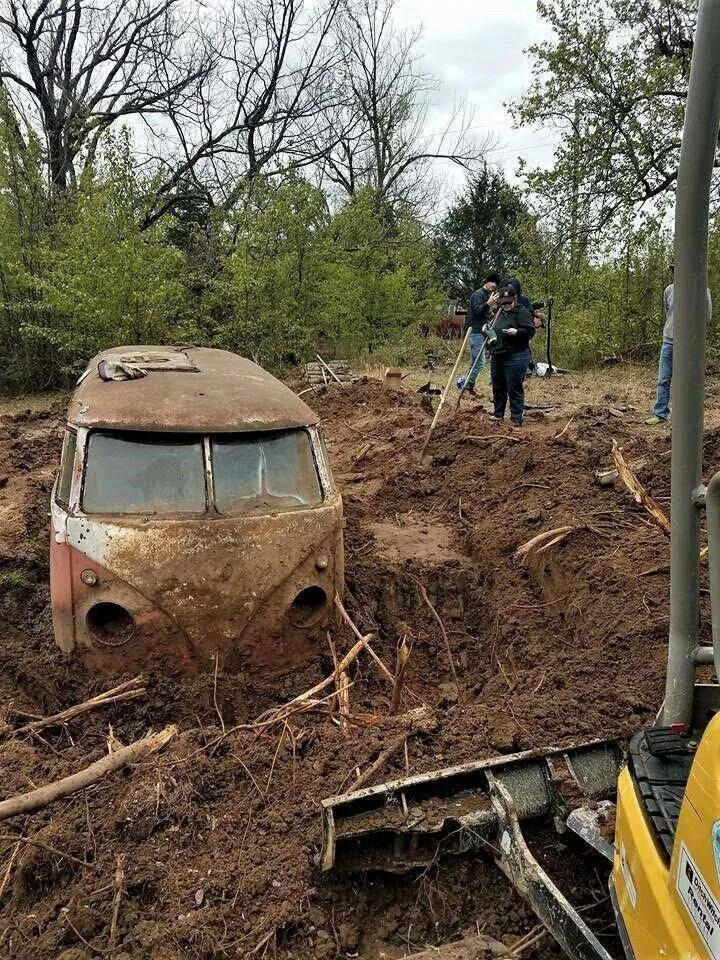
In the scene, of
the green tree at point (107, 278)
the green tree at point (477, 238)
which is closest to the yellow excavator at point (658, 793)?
the green tree at point (107, 278)

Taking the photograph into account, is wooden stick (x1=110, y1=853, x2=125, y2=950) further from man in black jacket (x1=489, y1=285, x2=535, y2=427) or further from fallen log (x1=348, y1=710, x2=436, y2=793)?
man in black jacket (x1=489, y1=285, x2=535, y2=427)

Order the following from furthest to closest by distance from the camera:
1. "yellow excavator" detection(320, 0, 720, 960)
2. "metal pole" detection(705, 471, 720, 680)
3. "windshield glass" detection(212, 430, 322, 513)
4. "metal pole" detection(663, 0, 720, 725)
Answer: "windshield glass" detection(212, 430, 322, 513) < "metal pole" detection(663, 0, 720, 725) < "metal pole" detection(705, 471, 720, 680) < "yellow excavator" detection(320, 0, 720, 960)

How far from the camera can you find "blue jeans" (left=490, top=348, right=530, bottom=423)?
9.88 meters

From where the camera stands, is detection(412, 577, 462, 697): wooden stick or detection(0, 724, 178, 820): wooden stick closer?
detection(0, 724, 178, 820): wooden stick

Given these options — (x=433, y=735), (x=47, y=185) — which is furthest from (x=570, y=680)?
(x=47, y=185)

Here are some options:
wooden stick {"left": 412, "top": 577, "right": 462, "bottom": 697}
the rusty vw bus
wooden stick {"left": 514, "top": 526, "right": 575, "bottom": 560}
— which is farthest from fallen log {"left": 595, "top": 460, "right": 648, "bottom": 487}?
the rusty vw bus

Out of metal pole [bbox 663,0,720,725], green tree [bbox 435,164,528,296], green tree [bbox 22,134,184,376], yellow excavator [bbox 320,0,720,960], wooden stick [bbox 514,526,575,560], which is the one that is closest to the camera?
yellow excavator [bbox 320,0,720,960]

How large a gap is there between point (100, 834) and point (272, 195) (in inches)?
712

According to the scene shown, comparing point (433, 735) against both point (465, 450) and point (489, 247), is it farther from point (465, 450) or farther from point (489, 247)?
point (489, 247)

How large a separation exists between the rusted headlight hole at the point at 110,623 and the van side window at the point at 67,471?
0.76 metres

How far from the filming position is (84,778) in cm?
349

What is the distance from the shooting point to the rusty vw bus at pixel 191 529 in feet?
14.1

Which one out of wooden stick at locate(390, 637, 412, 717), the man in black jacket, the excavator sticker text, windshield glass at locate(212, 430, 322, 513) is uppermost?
the man in black jacket

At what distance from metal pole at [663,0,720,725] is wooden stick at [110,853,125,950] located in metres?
2.35
